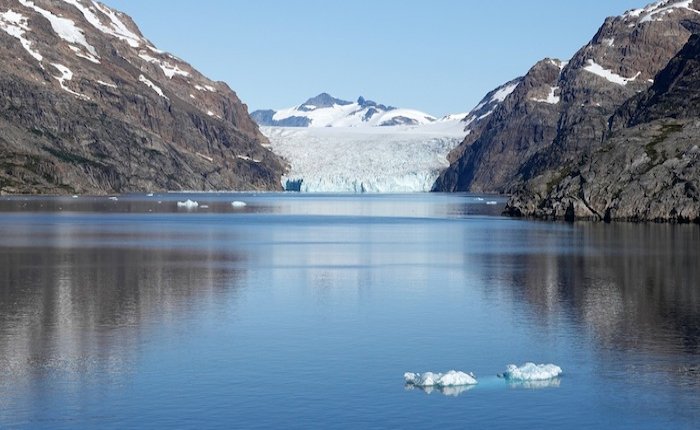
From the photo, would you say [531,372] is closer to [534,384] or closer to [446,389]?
[534,384]

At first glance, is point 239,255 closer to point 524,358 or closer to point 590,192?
point 524,358

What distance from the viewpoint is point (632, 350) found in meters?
35.1

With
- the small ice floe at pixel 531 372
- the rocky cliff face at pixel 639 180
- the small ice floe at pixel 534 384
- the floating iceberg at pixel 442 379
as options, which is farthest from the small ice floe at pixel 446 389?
the rocky cliff face at pixel 639 180

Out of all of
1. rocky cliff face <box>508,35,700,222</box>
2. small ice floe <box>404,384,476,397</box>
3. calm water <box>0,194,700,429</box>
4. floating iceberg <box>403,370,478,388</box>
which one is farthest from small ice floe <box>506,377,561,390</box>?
rocky cliff face <box>508,35,700,222</box>

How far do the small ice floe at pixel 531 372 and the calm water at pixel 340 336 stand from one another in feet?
1.20

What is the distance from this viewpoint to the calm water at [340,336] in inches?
1077

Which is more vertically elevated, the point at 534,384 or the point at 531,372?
the point at 531,372

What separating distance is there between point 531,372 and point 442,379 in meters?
2.78

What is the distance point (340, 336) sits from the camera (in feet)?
126

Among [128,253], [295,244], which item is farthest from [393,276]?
[295,244]

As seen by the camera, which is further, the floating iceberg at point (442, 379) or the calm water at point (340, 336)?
the floating iceberg at point (442, 379)

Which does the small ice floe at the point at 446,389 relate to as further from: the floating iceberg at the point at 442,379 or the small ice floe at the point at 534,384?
the small ice floe at the point at 534,384

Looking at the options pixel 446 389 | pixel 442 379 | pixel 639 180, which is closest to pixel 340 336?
pixel 442 379

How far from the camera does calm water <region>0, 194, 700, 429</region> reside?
89.8ft
